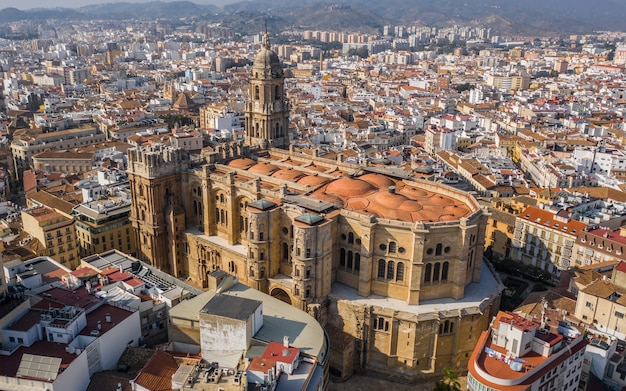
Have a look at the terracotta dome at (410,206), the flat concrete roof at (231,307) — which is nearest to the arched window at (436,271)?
the terracotta dome at (410,206)

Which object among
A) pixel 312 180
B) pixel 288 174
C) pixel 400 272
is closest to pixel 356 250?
pixel 400 272

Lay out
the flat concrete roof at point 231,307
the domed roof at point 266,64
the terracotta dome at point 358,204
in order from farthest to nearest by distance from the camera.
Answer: the domed roof at point 266,64 < the terracotta dome at point 358,204 < the flat concrete roof at point 231,307

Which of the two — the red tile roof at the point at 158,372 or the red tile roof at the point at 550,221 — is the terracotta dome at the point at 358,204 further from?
the red tile roof at the point at 550,221

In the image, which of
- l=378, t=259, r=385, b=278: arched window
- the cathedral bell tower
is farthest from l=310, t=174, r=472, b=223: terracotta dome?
the cathedral bell tower

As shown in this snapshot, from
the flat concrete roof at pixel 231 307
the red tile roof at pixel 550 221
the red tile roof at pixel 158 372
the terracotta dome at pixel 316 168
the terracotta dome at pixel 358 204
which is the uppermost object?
the terracotta dome at pixel 316 168

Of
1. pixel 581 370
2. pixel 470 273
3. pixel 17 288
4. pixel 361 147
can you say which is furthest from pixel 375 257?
pixel 361 147

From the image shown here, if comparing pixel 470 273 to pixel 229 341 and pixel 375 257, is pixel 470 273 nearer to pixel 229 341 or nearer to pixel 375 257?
pixel 375 257

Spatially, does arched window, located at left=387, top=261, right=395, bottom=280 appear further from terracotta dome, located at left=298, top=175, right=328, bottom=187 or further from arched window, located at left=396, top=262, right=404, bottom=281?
terracotta dome, located at left=298, top=175, right=328, bottom=187

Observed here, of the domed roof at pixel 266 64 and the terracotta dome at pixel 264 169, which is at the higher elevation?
the domed roof at pixel 266 64
